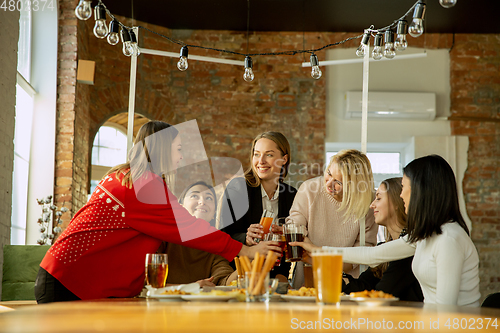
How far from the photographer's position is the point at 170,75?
5777 mm

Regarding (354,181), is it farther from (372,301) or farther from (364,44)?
(372,301)

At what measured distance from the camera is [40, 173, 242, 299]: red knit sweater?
172 cm

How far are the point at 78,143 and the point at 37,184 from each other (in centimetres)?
52

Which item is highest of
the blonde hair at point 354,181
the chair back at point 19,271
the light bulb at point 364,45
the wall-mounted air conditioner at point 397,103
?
the wall-mounted air conditioner at point 397,103

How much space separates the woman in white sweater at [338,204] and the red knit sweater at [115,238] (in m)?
0.86

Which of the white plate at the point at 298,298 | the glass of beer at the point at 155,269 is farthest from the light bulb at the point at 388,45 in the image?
the glass of beer at the point at 155,269

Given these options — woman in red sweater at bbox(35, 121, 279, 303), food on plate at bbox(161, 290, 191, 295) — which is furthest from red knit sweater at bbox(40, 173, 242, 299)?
food on plate at bbox(161, 290, 191, 295)

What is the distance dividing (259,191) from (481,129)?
3.93 metres

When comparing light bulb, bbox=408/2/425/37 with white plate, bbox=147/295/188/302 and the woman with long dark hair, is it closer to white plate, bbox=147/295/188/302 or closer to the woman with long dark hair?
the woman with long dark hair

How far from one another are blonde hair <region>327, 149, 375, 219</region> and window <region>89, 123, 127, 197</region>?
362 cm

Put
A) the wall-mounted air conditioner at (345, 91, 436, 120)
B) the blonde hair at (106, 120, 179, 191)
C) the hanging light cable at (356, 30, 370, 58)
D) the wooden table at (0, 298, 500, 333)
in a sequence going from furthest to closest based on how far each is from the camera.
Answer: the wall-mounted air conditioner at (345, 91, 436, 120) < the hanging light cable at (356, 30, 370, 58) < the blonde hair at (106, 120, 179, 191) < the wooden table at (0, 298, 500, 333)

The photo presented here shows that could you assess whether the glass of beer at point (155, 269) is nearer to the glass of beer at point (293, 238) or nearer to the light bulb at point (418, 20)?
the glass of beer at point (293, 238)

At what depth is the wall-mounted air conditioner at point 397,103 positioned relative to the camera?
5.61m

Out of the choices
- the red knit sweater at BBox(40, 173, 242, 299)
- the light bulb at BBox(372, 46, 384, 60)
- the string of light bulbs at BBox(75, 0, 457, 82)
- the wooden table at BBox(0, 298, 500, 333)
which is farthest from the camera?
the light bulb at BBox(372, 46, 384, 60)
